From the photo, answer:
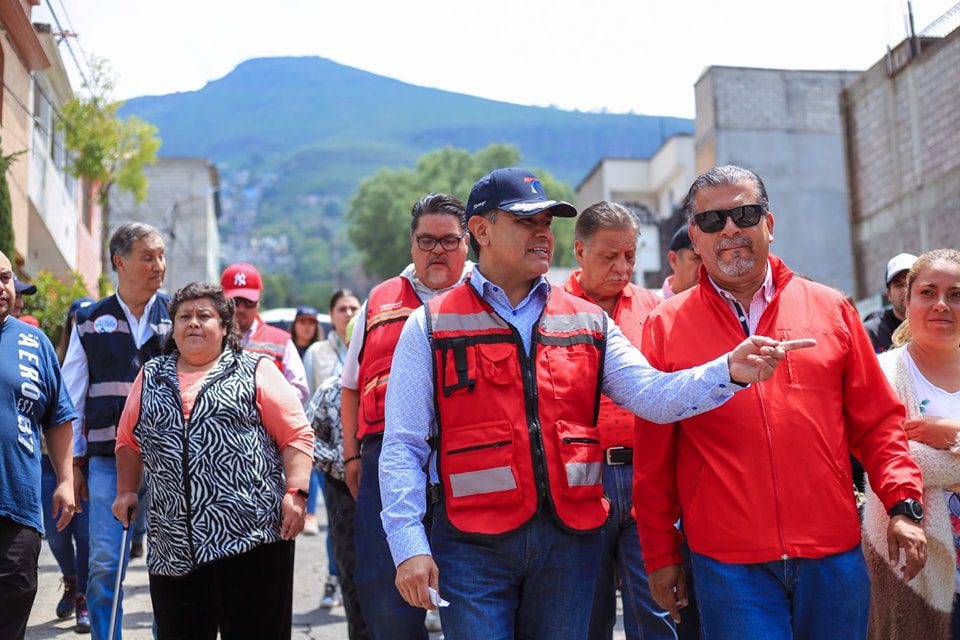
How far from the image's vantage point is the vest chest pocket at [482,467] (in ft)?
12.2

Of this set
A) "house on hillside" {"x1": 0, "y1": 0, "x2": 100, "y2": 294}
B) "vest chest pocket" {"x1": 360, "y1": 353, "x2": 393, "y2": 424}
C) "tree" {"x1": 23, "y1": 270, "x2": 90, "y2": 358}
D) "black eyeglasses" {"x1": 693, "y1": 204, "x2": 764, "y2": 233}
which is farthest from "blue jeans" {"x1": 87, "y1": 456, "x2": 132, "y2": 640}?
"house on hillside" {"x1": 0, "y1": 0, "x2": 100, "y2": 294}

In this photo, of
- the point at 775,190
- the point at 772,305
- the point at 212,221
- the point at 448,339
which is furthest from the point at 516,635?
the point at 212,221

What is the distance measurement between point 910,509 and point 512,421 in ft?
4.53

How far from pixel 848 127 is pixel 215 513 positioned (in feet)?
64.6

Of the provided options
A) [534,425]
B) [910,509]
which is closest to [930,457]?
[910,509]

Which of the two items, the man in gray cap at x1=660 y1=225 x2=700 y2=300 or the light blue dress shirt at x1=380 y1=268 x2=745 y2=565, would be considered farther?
the man in gray cap at x1=660 y1=225 x2=700 y2=300

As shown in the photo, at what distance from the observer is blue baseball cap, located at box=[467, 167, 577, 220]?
156 inches

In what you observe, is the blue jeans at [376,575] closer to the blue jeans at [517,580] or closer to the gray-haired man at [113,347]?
the blue jeans at [517,580]

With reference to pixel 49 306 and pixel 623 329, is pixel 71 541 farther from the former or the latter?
pixel 49 306

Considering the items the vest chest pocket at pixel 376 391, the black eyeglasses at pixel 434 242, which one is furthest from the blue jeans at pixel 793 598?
the black eyeglasses at pixel 434 242

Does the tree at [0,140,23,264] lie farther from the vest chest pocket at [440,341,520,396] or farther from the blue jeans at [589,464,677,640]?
the vest chest pocket at [440,341,520,396]

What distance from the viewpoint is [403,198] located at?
71562mm

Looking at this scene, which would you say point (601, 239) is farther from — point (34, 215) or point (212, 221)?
point (212, 221)

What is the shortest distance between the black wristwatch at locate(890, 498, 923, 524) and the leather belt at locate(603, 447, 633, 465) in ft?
5.32
